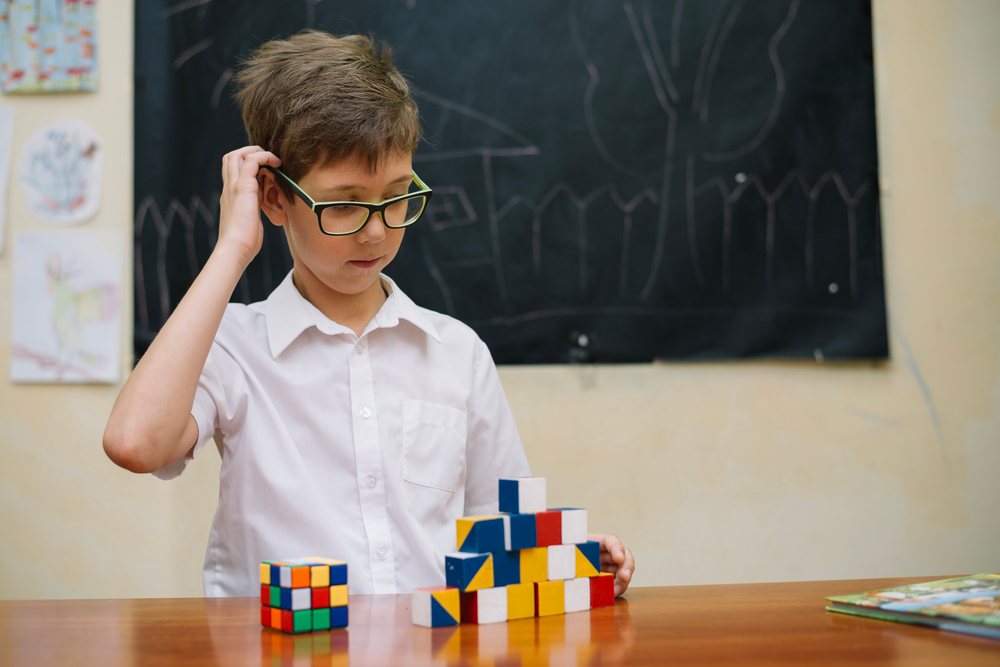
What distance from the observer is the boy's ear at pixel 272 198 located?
1.36 metres

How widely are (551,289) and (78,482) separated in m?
1.19

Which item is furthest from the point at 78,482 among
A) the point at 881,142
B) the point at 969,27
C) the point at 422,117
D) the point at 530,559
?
the point at 969,27

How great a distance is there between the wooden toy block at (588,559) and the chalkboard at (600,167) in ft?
4.20

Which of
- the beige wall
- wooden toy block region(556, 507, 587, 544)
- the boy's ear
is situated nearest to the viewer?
wooden toy block region(556, 507, 587, 544)

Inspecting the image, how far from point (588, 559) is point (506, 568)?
118 millimetres

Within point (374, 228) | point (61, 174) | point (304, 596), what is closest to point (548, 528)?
point (304, 596)

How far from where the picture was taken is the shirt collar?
1369mm

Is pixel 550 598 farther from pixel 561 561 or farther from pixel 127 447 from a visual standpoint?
pixel 127 447

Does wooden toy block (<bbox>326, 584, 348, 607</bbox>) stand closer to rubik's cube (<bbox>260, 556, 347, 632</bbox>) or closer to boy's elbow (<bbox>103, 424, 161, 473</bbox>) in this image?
rubik's cube (<bbox>260, 556, 347, 632</bbox>)

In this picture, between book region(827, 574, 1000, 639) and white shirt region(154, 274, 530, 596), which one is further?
white shirt region(154, 274, 530, 596)

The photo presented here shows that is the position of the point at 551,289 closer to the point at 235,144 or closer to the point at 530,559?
the point at 235,144

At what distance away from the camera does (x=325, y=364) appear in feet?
4.55

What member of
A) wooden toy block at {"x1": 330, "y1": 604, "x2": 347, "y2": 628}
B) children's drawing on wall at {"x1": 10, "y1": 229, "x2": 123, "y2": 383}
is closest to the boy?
wooden toy block at {"x1": 330, "y1": 604, "x2": 347, "y2": 628}

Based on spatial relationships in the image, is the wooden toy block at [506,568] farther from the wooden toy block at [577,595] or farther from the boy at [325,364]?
the boy at [325,364]
